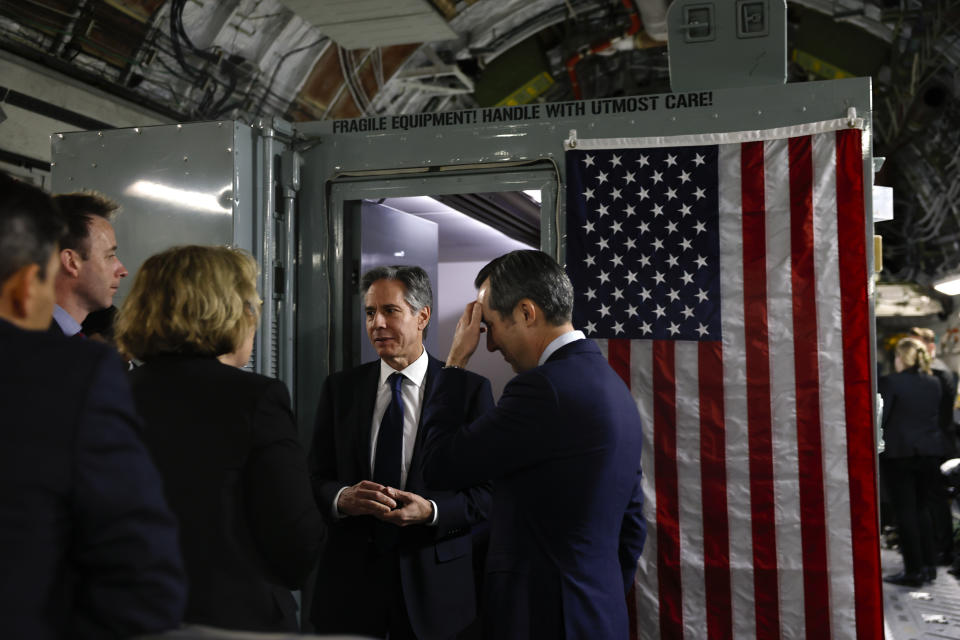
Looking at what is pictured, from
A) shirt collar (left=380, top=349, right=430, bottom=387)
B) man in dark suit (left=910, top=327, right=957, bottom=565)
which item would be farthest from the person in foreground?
man in dark suit (left=910, top=327, right=957, bottom=565)

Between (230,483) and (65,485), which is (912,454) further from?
(65,485)

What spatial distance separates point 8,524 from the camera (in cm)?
115

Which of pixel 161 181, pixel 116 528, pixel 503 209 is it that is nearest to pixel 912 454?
pixel 503 209

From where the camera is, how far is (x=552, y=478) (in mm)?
2209

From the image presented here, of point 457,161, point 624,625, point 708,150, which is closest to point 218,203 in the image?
point 457,161

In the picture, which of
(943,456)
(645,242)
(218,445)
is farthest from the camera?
(943,456)

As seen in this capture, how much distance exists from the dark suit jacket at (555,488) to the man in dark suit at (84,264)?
1.22m

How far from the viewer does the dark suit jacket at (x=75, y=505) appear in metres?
1.15

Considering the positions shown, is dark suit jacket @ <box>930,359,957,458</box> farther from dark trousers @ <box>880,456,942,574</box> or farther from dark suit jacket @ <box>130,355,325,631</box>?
dark suit jacket @ <box>130,355,325,631</box>

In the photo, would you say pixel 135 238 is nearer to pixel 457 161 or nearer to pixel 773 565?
pixel 457 161

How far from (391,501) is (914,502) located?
18.8ft

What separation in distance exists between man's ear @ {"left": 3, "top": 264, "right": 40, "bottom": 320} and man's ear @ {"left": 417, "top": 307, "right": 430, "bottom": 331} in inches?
74.2

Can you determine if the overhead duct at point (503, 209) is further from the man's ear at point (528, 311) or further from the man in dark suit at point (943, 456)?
the man in dark suit at point (943, 456)

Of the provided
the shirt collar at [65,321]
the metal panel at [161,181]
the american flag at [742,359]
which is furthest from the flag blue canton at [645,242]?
the shirt collar at [65,321]
